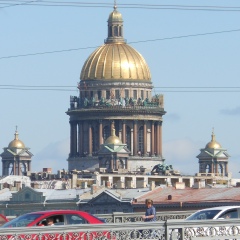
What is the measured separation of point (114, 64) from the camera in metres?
166

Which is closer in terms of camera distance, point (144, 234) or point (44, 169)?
point (144, 234)

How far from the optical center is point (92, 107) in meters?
169

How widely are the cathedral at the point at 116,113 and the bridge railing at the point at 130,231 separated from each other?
130m

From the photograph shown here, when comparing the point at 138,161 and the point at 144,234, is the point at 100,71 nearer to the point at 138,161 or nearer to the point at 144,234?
the point at 138,161

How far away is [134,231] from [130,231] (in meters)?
0.08

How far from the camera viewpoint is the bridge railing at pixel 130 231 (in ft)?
111

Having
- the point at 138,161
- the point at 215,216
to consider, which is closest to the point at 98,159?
the point at 138,161

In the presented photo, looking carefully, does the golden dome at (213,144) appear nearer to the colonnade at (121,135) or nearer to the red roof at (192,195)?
the colonnade at (121,135)

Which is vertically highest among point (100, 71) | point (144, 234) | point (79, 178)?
point (100, 71)

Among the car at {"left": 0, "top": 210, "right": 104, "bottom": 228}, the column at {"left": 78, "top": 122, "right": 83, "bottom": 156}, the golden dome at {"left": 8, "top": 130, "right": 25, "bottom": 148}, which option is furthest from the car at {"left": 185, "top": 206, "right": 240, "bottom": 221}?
the golden dome at {"left": 8, "top": 130, "right": 25, "bottom": 148}

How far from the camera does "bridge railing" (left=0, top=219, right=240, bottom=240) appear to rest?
3381 centimetres

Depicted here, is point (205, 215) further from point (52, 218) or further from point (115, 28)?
point (115, 28)

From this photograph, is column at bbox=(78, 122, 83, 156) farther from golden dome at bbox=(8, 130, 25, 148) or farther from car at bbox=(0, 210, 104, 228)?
car at bbox=(0, 210, 104, 228)

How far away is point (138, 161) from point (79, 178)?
14.1 m
